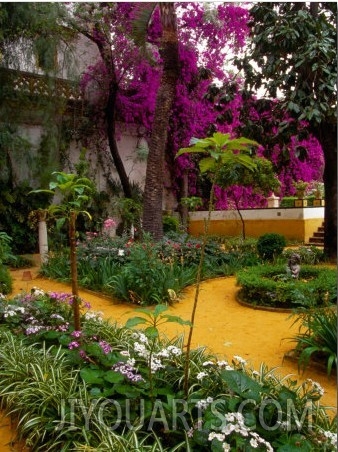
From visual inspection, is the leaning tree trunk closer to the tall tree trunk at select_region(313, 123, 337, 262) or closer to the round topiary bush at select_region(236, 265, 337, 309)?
the round topiary bush at select_region(236, 265, 337, 309)

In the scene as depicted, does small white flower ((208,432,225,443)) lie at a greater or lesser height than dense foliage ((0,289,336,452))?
greater

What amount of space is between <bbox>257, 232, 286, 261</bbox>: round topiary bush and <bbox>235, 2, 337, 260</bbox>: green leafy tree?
1.14 meters

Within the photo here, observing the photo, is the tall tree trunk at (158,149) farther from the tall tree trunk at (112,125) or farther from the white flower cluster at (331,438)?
the white flower cluster at (331,438)

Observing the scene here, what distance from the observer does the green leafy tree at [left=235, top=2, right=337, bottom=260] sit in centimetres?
574

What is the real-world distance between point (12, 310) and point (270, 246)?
6.08 metres

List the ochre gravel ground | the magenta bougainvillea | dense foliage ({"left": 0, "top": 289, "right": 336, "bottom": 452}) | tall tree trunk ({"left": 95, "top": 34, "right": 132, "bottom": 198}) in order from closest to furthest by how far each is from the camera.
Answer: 1. dense foliage ({"left": 0, "top": 289, "right": 336, "bottom": 452})
2. the ochre gravel ground
3. the magenta bougainvillea
4. tall tree trunk ({"left": 95, "top": 34, "right": 132, "bottom": 198})

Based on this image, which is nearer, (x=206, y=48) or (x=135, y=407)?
(x=135, y=407)

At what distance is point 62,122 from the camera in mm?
12094

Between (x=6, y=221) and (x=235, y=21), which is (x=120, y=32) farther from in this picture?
(x=6, y=221)

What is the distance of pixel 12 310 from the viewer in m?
4.01

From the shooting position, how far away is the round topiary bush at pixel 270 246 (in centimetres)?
877

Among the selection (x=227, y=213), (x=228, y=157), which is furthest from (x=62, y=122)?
(x=228, y=157)

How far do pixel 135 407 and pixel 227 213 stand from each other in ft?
42.2

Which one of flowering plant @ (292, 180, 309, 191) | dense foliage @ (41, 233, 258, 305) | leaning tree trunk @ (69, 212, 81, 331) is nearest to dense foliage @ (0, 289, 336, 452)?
leaning tree trunk @ (69, 212, 81, 331)
